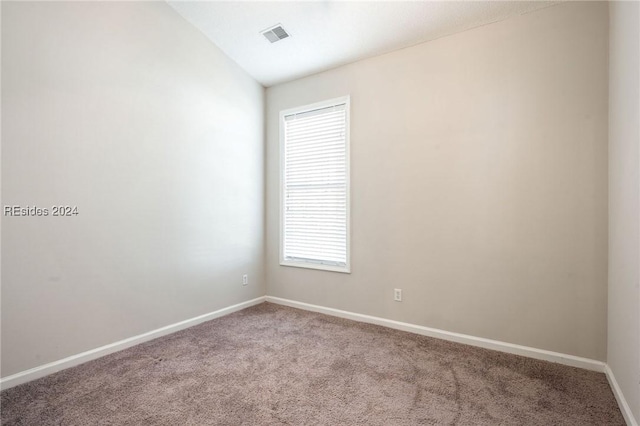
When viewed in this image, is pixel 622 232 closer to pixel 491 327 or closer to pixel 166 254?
pixel 491 327

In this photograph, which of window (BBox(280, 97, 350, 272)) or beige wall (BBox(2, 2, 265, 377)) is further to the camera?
window (BBox(280, 97, 350, 272))

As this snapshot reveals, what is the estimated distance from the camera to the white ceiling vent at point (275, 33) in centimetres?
302

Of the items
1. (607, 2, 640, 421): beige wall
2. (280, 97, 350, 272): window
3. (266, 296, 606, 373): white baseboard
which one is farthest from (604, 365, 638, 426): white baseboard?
(280, 97, 350, 272): window

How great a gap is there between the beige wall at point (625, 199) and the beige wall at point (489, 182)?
15 cm

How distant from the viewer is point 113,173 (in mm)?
2572

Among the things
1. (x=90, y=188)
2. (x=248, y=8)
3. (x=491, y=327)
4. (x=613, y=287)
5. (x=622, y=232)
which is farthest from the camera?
(x=248, y=8)

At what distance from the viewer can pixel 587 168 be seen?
2279 mm

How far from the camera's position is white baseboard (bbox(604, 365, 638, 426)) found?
1.64 meters

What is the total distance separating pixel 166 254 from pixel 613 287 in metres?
3.63

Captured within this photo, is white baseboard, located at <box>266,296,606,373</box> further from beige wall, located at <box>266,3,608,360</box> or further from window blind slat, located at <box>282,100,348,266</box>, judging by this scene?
window blind slat, located at <box>282,100,348,266</box>

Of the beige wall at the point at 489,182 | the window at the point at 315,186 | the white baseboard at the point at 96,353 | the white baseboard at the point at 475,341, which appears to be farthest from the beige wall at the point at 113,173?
the beige wall at the point at 489,182

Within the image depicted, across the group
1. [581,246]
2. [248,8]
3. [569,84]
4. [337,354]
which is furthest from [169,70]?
[581,246]

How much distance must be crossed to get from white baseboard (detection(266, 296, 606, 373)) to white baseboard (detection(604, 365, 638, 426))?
140 mm

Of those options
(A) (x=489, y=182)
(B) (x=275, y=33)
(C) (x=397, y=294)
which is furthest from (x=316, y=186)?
(A) (x=489, y=182)
